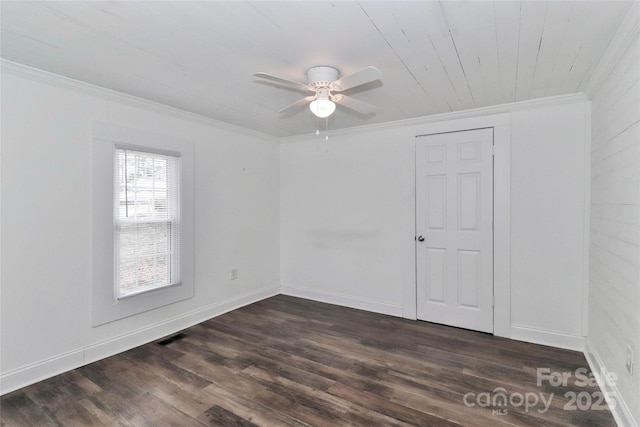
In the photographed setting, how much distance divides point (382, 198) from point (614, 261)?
218 centimetres

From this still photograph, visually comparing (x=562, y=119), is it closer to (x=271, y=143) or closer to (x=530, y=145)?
(x=530, y=145)

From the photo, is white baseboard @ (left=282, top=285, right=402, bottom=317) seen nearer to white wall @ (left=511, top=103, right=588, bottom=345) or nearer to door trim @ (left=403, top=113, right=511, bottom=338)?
door trim @ (left=403, top=113, right=511, bottom=338)

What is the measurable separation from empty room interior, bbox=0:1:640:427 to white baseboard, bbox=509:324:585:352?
21mm

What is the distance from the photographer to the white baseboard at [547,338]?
2818mm

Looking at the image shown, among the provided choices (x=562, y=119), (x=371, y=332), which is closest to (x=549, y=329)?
(x=371, y=332)

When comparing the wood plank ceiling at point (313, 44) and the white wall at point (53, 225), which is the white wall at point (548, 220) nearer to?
the wood plank ceiling at point (313, 44)

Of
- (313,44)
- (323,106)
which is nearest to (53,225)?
(323,106)

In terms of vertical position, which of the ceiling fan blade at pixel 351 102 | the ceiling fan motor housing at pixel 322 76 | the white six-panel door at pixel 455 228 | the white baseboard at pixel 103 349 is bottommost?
the white baseboard at pixel 103 349

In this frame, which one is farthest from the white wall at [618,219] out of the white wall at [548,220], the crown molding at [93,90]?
the crown molding at [93,90]

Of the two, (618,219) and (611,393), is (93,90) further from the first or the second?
(611,393)

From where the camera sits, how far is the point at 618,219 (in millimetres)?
1998

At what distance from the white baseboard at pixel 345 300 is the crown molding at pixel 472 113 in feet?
7.03

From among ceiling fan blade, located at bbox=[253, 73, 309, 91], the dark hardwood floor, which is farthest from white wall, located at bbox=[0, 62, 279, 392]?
ceiling fan blade, located at bbox=[253, 73, 309, 91]

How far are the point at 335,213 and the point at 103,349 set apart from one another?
283cm
